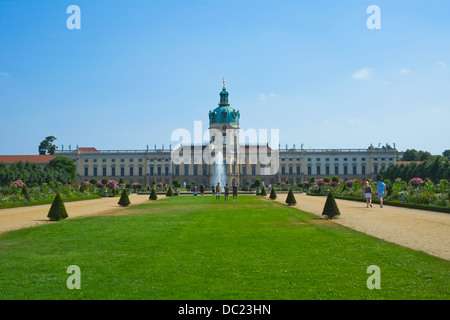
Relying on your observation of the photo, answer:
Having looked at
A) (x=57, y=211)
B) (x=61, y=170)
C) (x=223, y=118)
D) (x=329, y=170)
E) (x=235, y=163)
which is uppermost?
(x=223, y=118)

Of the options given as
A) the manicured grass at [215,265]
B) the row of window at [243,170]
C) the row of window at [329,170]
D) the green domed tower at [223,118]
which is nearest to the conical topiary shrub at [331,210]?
the manicured grass at [215,265]

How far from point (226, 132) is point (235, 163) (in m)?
5.49

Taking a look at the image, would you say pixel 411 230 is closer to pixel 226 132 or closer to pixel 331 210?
pixel 331 210

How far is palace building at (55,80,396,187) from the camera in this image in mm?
79312

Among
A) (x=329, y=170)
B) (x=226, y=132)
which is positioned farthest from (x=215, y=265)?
(x=329, y=170)

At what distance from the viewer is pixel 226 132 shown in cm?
7619

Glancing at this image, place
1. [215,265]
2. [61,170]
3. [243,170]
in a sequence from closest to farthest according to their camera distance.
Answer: [215,265], [61,170], [243,170]

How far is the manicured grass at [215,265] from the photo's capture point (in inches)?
213

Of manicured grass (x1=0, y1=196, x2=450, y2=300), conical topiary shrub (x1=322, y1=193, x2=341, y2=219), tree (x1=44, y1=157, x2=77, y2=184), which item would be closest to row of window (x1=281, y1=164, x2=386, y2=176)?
tree (x1=44, y1=157, x2=77, y2=184)

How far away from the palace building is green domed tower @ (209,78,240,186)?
38 centimetres

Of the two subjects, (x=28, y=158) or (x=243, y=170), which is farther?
(x=243, y=170)

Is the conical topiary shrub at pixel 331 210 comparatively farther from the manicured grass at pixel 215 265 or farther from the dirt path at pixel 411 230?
Answer: the manicured grass at pixel 215 265
